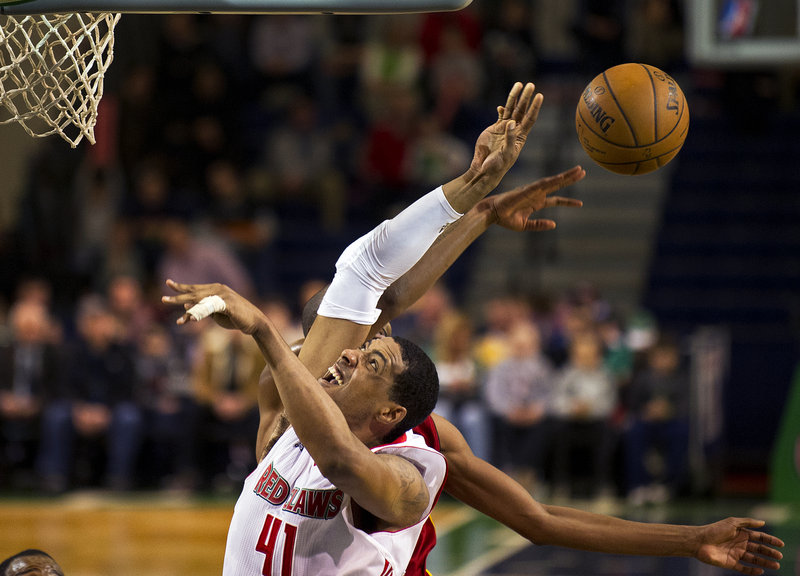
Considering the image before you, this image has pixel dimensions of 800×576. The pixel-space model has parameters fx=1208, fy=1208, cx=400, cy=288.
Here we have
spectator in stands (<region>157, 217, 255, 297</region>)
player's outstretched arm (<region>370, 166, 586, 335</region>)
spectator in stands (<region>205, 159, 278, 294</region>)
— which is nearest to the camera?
player's outstretched arm (<region>370, 166, 586, 335</region>)

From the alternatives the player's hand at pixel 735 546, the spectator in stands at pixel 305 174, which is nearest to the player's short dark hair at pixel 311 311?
the player's hand at pixel 735 546

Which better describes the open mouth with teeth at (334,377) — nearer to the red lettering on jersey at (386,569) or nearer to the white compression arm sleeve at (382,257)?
the white compression arm sleeve at (382,257)

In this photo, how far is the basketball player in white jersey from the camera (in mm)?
3012

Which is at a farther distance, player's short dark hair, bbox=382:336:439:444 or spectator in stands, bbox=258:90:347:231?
spectator in stands, bbox=258:90:347:231

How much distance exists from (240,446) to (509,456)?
222cm

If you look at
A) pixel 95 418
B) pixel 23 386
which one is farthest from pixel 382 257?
pixel 23 386

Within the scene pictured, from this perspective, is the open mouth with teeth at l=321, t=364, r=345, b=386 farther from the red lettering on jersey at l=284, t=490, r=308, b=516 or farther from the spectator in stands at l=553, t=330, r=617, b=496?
the spectator in stands at l=553, t=330, r=617, b=496

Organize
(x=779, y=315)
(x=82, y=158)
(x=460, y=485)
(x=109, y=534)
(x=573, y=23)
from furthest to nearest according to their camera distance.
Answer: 1. (x=573, y=23)
2. (x=82, y=158)
3. (x=779, y=315)
4. (x=109, y=534)
5. (x=460, y=485)

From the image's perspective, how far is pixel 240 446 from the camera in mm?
9969

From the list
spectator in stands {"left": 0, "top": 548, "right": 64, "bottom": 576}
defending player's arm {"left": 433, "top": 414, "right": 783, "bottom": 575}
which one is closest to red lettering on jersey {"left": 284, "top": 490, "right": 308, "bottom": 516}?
defending player's arm {"left": 433, "top": 414, "right": 783, "bottom": 575}

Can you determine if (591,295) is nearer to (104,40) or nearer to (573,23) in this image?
(573,23)

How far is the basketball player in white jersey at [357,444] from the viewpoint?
9.88 feet

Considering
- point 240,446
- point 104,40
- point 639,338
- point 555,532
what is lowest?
point 240,446

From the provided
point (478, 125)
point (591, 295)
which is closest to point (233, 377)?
point (591, 295)
